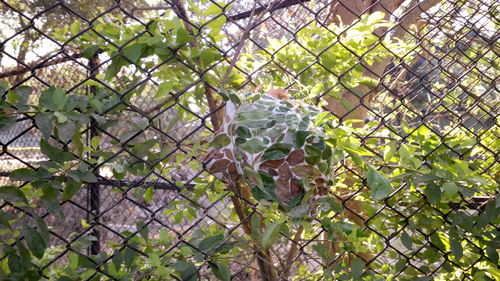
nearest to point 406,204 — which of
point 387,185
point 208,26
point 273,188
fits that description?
point 387,185

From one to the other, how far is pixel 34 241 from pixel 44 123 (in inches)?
9.3

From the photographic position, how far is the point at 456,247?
137cm

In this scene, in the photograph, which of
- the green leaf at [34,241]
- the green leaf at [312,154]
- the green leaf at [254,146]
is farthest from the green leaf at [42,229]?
the green leaf at [312,154]

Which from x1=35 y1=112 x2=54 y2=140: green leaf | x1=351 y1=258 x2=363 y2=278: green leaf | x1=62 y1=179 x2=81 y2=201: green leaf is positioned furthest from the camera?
x1=351 y1=258 x2=363 y2=278: green leaf

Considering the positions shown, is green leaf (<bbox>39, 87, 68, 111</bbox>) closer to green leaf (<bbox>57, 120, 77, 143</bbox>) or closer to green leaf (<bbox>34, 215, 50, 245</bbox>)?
green leaf (<bbox>57, 120, 77, 143</bbox>)

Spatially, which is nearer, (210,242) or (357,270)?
(210,242)

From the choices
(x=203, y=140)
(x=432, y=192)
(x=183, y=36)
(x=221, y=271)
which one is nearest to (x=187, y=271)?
(x=221, y=271)

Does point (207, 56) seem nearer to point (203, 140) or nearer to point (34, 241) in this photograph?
point (203, 140)

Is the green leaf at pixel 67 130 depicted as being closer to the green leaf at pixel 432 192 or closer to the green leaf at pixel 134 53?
the green leaf at pixel 134 53

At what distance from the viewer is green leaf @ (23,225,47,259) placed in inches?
40.4

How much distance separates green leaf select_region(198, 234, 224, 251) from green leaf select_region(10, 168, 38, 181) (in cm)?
38

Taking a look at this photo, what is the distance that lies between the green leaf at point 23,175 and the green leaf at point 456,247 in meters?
1.02

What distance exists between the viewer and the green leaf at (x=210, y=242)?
1.17m

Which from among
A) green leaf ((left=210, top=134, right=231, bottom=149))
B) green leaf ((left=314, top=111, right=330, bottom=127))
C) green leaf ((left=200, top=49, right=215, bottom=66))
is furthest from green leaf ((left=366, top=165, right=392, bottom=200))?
green leaf ((left=200, top=49, right=215, bottom=66))
